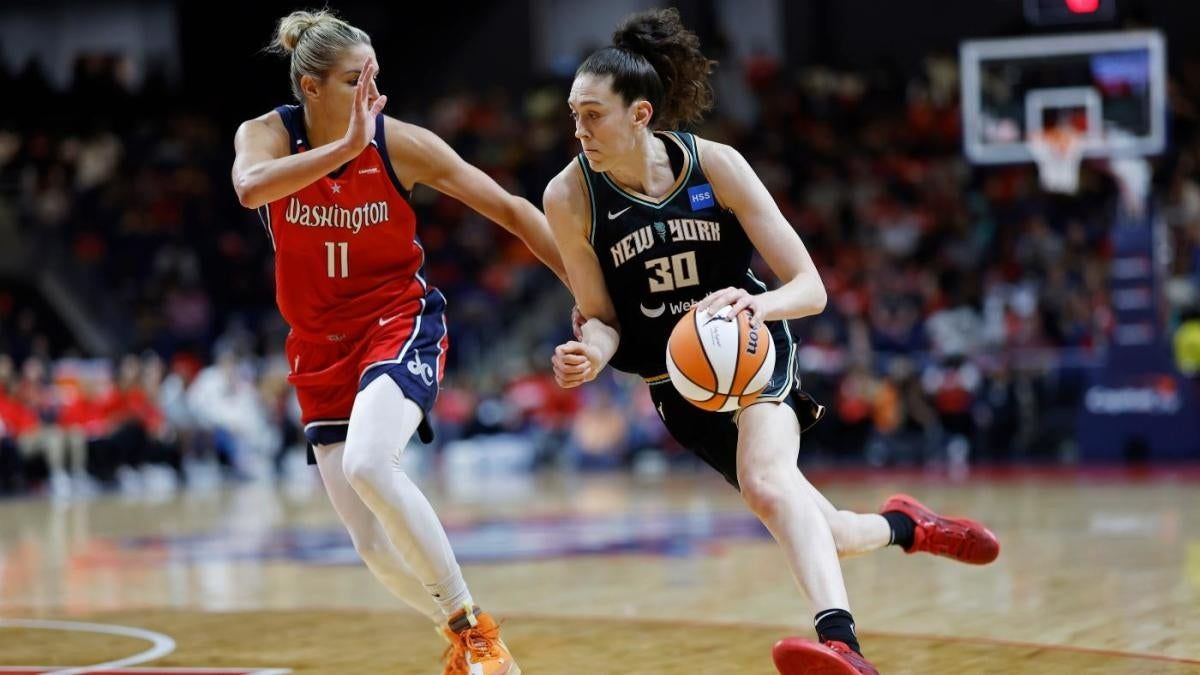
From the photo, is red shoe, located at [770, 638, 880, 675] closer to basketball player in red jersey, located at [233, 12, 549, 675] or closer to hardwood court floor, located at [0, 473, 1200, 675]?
hardwood court floor, located at [0, 473, 1200, 675]

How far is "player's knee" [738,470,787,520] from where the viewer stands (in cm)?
431

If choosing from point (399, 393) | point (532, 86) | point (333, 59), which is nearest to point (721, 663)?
point (399, 393)

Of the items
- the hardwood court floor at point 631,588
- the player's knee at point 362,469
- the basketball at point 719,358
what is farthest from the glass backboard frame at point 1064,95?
the player's knee at point 362,469

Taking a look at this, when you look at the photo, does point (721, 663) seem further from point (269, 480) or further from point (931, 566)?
point (269, 480)

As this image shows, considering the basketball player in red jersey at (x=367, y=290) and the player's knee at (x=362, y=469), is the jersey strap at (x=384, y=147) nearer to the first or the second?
the basketball player in red jersey at (x=367, y=290)

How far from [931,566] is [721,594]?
137 cm

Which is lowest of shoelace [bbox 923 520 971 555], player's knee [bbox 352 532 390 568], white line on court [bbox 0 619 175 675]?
white line on court [bbox 0 619 175 675]

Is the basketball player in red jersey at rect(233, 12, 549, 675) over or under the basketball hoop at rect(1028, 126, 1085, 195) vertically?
under

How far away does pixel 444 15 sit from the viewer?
989 inches

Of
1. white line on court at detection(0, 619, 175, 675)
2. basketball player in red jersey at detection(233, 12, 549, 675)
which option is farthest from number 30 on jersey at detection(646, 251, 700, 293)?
white line on court at detection(0, 619, 175, 675)

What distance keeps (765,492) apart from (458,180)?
1.41 metres

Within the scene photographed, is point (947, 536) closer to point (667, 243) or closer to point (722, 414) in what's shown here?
point (722, 414)

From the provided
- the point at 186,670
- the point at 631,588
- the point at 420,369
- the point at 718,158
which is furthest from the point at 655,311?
the point at 631,588

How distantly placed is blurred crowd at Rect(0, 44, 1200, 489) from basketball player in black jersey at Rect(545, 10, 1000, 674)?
10909 mm
